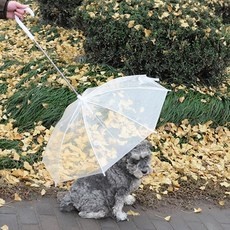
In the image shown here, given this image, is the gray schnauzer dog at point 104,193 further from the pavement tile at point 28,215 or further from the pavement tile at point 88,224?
the pavement tile at point 28,215

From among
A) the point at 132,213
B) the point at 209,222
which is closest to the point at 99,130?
the point at 132,213

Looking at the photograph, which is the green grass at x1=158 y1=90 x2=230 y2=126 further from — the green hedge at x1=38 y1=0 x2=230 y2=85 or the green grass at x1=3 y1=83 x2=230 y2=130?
the green hedge at x1=38 y1=0 x2=230 y2=85

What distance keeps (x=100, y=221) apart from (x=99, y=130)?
77 cm

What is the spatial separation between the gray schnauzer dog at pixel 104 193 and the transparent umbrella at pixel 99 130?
284 mm

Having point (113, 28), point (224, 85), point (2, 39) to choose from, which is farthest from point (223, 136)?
point (2, 39)

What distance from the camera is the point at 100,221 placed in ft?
12.0

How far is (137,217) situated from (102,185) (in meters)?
0.41

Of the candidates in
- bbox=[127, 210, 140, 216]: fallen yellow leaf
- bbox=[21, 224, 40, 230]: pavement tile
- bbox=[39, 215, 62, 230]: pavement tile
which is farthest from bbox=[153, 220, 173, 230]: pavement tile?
bbox=[21, 224, 40, 230]: pavement tile

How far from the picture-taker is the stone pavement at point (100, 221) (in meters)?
3.55

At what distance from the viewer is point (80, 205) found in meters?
3.64

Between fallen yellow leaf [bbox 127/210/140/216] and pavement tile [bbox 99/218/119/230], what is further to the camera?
fallen yellow leaf [bbox 127/210/140/216]

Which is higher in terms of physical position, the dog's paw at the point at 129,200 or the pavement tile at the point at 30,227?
the pavement tile at the point at 30,227

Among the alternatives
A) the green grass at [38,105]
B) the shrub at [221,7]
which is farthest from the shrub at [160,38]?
the shrub at [221,7]

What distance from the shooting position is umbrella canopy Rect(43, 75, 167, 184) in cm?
326
